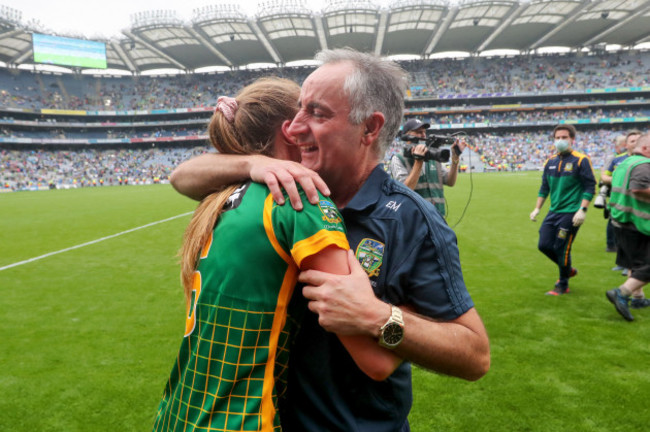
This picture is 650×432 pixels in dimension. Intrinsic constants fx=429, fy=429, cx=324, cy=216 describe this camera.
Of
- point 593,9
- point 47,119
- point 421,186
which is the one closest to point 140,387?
point 421,186

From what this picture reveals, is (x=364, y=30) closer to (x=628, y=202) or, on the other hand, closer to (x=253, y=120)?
(x=628, y=202)

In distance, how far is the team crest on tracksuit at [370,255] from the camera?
1.38 metres

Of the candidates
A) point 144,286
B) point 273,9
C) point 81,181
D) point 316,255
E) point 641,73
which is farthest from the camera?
point 641,73

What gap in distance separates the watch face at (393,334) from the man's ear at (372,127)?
2.47ft

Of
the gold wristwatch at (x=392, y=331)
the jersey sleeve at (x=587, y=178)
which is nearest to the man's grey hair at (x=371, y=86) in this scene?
the gold wristwatch at (x=392, y=331)

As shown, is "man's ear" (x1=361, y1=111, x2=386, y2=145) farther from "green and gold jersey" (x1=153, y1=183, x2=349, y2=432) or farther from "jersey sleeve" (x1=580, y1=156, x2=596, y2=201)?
"jersey sleeve" (x1=580, y1=156, x2=596, y2=201)

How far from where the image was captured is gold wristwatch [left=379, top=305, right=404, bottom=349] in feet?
3.92

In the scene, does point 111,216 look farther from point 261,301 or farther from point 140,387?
point 261,301

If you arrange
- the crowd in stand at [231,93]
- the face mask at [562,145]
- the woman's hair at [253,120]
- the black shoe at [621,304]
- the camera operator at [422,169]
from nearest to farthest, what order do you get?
the woman's hair at [253,120] < the black shoe at [621,304] < the camera operator at [422,169] < the face mask at [562,145] < the crowd in stand at [231,93]

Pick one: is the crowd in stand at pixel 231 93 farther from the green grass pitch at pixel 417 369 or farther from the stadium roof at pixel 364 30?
the green grass pitch at pixel 417 369

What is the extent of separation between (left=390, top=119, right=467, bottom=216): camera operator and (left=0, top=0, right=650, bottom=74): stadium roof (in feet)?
130

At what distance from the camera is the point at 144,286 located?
23.8 ft

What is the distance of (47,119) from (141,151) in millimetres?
12539

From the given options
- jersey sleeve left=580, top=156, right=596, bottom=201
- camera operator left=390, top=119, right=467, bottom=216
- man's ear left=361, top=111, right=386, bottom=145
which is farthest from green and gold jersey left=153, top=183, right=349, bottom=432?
jersey sleeve left=580, top=156, right=596, bottom=201
